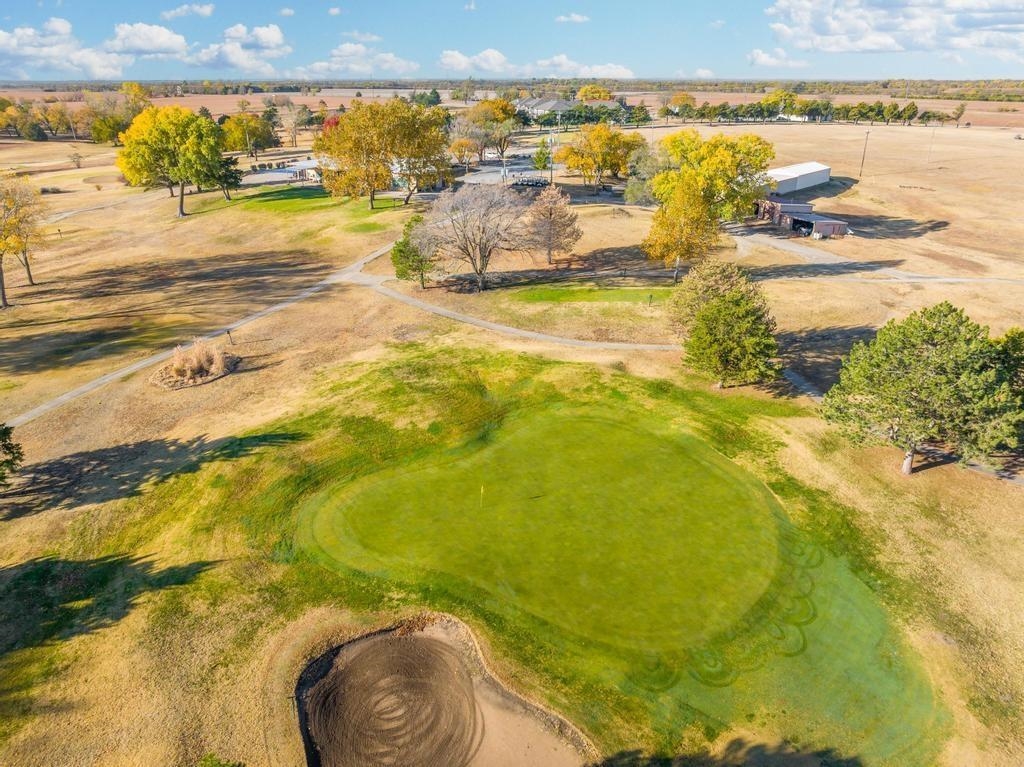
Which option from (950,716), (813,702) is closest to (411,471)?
(813,702)

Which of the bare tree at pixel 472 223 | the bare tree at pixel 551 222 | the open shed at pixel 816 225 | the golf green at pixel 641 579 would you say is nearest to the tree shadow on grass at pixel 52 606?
the golf green at pixel 641 579

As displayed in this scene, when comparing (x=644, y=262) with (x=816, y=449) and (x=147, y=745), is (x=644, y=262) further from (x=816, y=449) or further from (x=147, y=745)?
(x=147, y=745)

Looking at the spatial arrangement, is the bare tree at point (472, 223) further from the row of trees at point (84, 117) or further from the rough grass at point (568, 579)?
the row of trees at point (84, 117)

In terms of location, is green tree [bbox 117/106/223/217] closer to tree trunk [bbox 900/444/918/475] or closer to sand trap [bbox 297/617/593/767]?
sand trap [bbox 297/617/593/767]

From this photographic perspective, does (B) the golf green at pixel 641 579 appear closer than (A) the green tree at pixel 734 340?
Yes

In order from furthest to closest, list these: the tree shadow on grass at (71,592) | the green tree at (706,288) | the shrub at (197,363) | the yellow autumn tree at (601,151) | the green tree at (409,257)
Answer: the yellow autumn tree at (601,151) → the green tree at (409,257) → the shrub at (197,363) → the green tree at (706,288) → the tree shadow on grass at (71,592)

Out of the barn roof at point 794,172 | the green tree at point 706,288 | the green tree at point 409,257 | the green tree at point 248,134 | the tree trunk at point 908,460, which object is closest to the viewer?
the tree trunk at point 908,460
